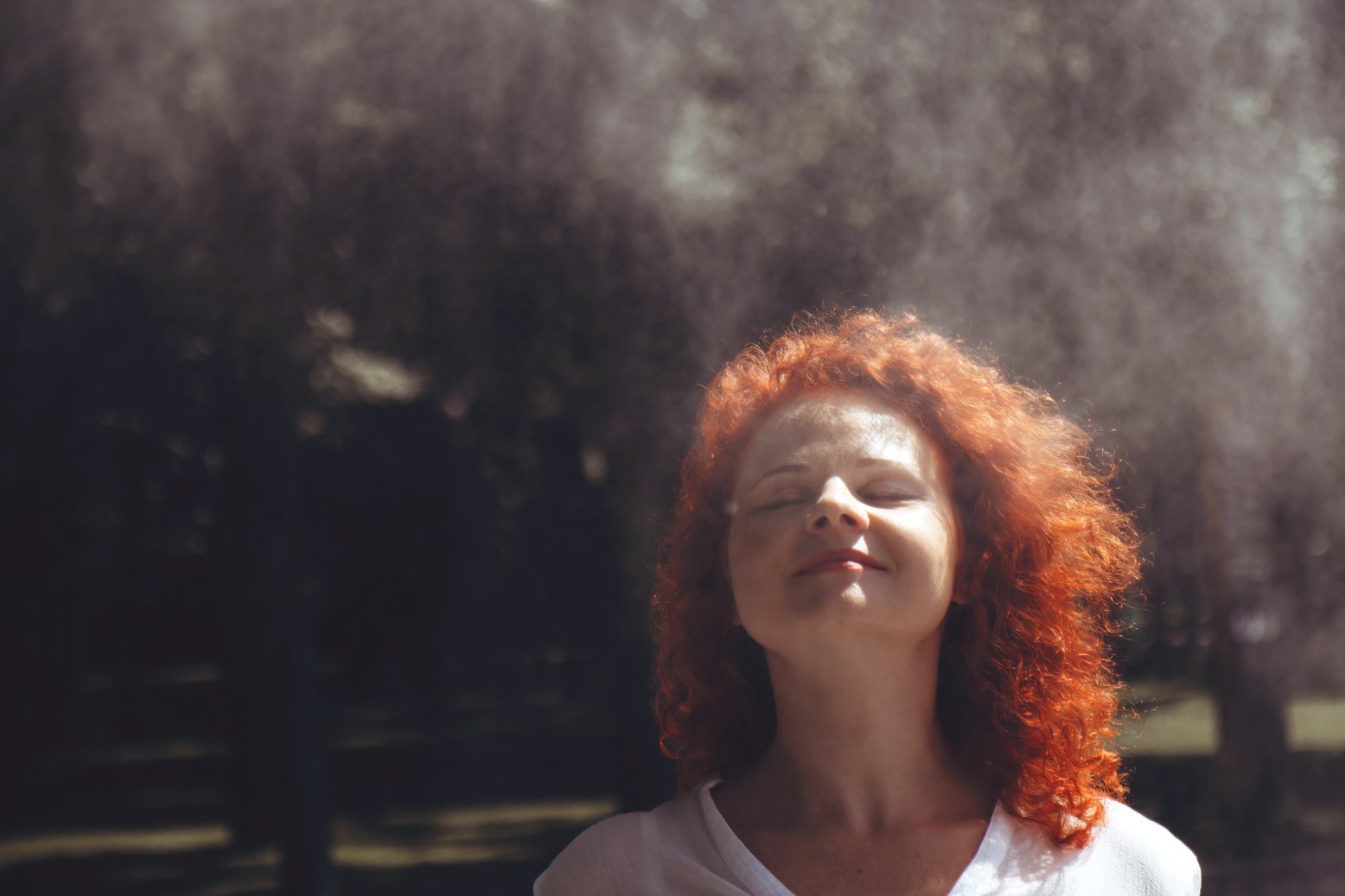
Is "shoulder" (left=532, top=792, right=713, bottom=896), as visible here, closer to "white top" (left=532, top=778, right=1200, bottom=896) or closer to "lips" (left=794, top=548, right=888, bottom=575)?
"white top" (left=532, top=778, right=1200, bottom=896)

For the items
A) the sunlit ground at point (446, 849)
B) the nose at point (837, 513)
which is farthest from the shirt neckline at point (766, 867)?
the sunlit ground at point (446, 849)

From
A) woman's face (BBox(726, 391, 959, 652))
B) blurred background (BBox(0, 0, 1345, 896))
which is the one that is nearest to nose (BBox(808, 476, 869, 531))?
woman's face (BBox(726, 391, 959, 652))

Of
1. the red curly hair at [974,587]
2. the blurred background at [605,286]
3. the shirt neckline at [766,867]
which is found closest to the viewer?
the shirt neckline at [766,867]

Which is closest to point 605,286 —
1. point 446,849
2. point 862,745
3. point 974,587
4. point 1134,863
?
point 974,587

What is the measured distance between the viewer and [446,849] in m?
6.54

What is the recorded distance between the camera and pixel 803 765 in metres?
1.45

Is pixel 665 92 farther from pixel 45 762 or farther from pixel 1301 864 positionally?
pixel 45 762

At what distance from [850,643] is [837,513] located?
133 millimetres

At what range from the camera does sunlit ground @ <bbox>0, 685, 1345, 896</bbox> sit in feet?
15.1

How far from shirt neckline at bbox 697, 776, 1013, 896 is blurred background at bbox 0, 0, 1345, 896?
1415 mm

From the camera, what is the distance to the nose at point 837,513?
4.43ft

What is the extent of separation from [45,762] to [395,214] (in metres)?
9.79

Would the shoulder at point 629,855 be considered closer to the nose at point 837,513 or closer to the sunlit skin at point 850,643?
the sunlit skin at point 850,643

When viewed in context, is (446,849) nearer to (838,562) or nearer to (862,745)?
(862,745)
